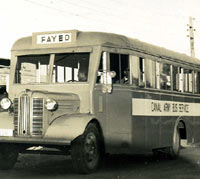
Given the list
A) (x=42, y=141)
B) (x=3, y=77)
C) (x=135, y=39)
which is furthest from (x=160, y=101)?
(x=3, y=77)

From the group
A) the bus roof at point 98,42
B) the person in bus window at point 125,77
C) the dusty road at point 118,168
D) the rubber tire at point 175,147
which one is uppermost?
the bus roof at point 98,42

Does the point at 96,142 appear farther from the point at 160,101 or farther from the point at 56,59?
the point at 160,101

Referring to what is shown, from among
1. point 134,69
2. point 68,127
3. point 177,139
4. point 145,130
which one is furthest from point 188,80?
point 68,127

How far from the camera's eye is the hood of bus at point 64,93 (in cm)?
1001

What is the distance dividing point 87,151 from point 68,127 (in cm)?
63

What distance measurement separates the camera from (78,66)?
1073cm

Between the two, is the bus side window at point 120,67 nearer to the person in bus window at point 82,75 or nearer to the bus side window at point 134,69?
the bus side window at point 134,69

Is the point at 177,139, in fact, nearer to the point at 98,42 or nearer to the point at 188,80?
the point at 188,80

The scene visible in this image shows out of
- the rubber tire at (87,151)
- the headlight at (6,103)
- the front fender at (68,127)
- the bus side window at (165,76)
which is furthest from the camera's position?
the bus side window at (165,76)

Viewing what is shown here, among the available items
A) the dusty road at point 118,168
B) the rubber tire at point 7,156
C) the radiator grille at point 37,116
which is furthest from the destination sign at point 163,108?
→ the rubber tire at point 7,156

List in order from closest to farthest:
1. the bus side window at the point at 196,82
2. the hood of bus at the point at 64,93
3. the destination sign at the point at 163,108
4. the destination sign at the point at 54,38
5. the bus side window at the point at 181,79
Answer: the hood of bus at the point at 64,93
the destination sign at the point at 54,38
the destination sign at the point at 163,108
the bus side window at the point at 181,79
the bus side window at the point at 196,82

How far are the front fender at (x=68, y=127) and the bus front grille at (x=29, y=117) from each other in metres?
0.27

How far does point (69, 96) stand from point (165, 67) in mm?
3804

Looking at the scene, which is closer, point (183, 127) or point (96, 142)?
point (96, 142)
